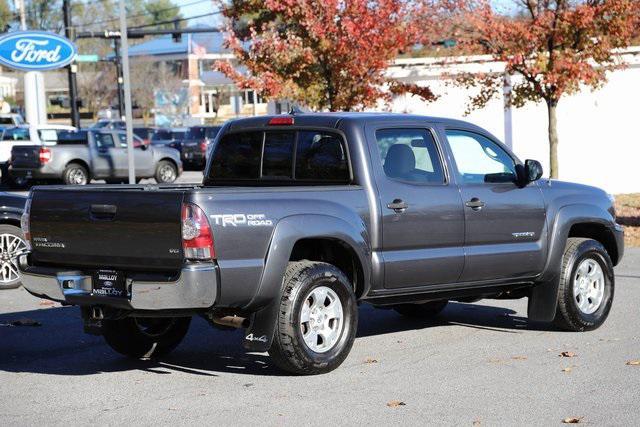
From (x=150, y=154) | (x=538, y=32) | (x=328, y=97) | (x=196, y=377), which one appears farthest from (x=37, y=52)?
(x=196, y=377)

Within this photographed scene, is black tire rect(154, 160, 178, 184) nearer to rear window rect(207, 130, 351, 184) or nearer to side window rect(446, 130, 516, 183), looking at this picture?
rear window rect(207, 130, 351, 184)

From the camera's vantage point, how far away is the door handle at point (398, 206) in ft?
27.5

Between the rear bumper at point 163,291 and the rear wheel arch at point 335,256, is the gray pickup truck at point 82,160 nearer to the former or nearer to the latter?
the rear wheel arch at point 335,256

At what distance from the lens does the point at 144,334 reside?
345 inches

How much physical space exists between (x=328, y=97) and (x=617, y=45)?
202 inches

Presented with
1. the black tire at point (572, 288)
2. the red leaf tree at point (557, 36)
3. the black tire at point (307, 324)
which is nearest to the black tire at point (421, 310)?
the black tire at point (572, 288)

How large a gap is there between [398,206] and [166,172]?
1056 inches

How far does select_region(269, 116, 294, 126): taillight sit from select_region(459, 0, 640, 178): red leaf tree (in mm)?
10527

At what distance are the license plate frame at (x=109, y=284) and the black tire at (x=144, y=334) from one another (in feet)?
3.15

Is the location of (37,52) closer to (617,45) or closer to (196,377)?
(617,45)

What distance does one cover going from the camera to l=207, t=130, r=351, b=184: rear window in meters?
8.55

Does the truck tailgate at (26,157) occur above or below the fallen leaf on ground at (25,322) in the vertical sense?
above

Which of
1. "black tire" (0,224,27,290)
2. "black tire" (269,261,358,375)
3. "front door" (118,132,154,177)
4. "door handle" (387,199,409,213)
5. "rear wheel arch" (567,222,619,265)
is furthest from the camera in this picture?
"front door" (118,132,154,177)

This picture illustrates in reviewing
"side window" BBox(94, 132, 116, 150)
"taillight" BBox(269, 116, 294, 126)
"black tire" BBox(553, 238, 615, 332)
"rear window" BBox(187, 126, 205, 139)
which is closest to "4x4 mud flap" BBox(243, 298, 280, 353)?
"taillight" BBox(269, 116, 294, 126)
